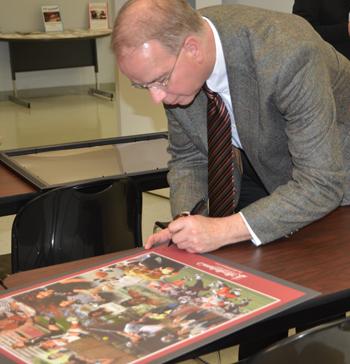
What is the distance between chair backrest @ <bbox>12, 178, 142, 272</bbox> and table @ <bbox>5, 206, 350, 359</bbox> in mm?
605

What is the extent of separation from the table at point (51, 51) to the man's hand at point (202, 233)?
669 cm

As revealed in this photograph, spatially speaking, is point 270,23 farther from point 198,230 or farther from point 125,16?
point 198,230

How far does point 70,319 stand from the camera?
4.20 ft

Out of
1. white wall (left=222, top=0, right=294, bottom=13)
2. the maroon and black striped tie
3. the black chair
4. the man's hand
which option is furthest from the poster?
the black chair

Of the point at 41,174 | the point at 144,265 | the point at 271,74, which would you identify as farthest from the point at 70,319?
the point at 41,174

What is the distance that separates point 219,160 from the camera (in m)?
1.92

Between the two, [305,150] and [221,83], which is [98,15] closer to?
[221,83]

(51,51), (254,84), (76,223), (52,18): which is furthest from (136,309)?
(52,18)

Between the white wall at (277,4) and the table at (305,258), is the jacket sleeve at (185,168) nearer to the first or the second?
the table at (305,258)

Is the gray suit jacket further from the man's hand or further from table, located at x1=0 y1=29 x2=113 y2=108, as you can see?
table, located at x1=0 y1=29 x2=113 y2=108

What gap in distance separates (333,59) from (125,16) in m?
0.57

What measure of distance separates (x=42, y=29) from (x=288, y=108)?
7.49 m

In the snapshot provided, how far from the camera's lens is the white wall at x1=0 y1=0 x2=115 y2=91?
8531mm

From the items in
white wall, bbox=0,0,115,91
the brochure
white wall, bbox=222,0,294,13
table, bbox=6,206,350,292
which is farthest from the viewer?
the brochure
